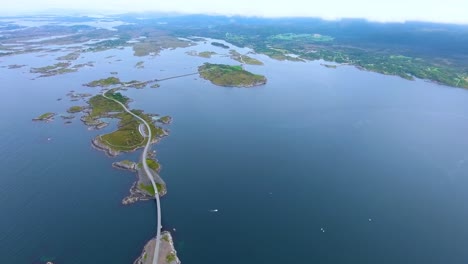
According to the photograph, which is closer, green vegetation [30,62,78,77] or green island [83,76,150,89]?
green island [83,76,150,89]

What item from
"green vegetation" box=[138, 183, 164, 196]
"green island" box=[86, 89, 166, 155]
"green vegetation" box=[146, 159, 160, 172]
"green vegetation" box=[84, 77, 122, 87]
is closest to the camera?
"green vegetation" box=[138, 183, 164, 196]

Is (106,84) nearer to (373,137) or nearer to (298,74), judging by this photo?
(298,74)

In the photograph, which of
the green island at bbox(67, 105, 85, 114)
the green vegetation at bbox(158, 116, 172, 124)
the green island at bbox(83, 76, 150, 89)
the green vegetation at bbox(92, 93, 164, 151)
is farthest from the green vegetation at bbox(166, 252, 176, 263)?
the green island at bbox(83, 76, 150, 89)

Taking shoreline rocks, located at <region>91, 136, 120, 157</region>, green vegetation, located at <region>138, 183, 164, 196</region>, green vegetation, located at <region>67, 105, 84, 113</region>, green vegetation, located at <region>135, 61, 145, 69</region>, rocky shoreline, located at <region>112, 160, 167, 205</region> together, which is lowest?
green vegetation, located at <region>135, 61, 145, 69</region>

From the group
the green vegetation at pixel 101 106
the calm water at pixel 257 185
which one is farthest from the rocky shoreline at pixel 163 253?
the green vegetation at pixel 101 106

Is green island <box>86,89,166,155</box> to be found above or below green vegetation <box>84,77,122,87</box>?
above

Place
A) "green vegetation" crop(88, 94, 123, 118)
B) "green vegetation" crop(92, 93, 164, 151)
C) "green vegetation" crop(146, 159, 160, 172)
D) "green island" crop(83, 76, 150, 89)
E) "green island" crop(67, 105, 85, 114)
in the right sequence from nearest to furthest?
1. "green vegetation" crop(146, 159, 160, 172)
2. "green vegetation" crop(92, 93, 164, 151)
3. "green vegetation" crop(88, 94, 123, 118)
4. "green island" crop(67, 105, 85, 114)
5. "green island" crop(83, 76, 150, 89)

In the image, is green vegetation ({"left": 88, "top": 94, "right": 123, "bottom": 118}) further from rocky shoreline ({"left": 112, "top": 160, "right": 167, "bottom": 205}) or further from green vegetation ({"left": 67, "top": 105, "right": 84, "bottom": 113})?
rocky shoreline ({"left": 112, "top": 160, "right": 167, "bottom": 205})

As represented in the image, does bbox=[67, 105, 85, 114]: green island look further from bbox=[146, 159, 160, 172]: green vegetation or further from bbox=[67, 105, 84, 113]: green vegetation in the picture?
bbox=[146, 159, 160, 172]: green vegetation
